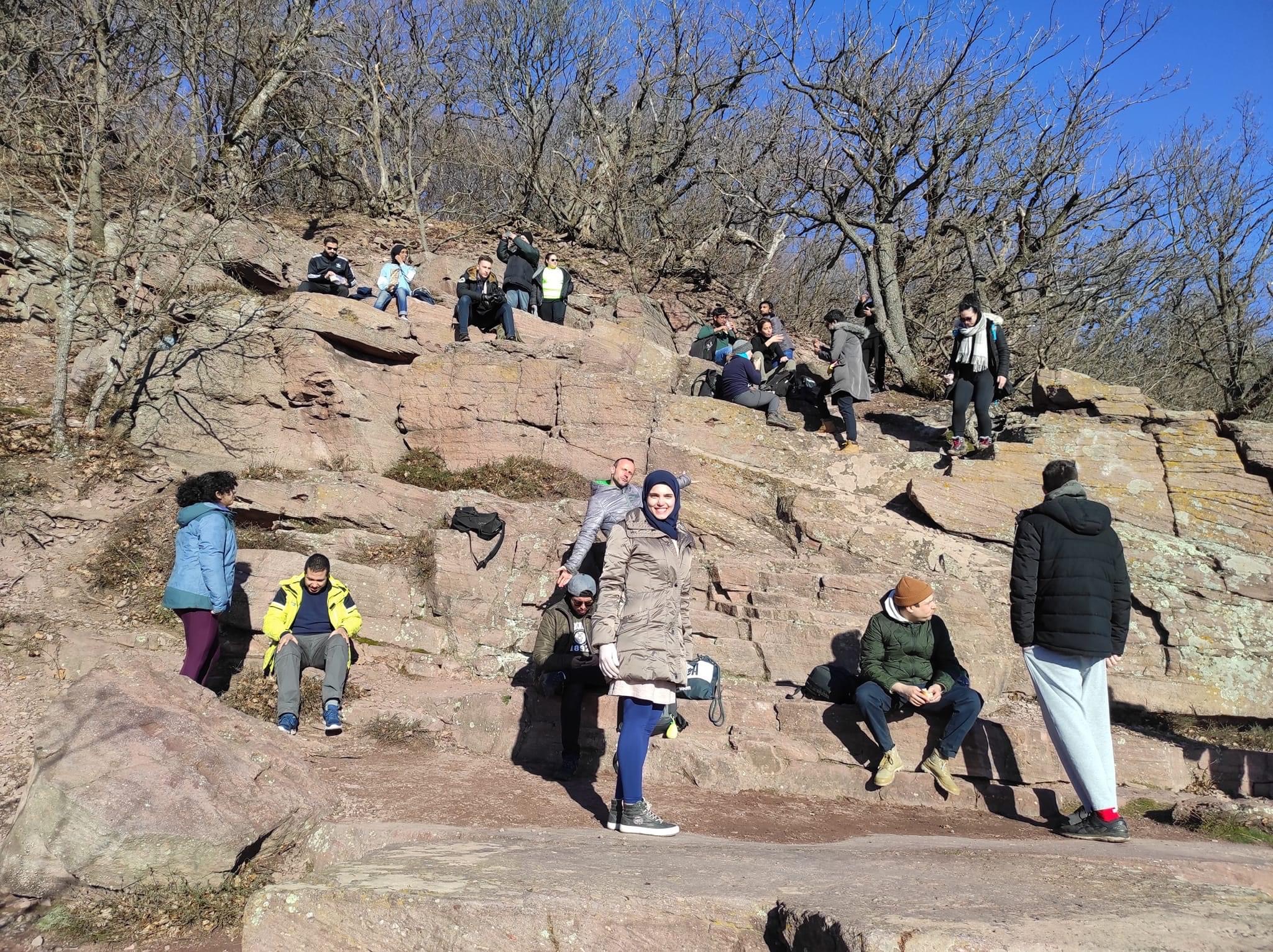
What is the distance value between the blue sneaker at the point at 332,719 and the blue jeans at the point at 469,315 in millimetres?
7178

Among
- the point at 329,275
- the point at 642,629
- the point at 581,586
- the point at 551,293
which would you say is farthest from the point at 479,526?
the point at 551,293

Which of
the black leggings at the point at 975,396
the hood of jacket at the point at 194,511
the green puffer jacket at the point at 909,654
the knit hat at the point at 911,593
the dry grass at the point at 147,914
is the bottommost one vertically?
the dry grass at the point at 147,914

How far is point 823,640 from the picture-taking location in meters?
7.74

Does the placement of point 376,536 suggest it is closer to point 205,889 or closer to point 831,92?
point 205,889

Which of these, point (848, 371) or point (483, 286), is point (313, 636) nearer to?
point (483, 286)

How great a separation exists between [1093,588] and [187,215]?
45.1ft

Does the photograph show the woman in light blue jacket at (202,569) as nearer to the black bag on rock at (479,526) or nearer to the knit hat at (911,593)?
the black bag on rock at (479,526)

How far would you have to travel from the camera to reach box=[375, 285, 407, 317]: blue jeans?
1284 centimetres

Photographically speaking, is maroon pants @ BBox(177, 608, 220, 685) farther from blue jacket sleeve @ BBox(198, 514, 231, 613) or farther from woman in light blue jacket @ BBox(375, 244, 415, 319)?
woman in light blue jacket @ BBox(375, 244, 415, 319)

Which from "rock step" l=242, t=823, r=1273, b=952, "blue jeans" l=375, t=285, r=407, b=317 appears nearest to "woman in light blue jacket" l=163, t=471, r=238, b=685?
"rock step" l=242, t=823, r=1273, b=952

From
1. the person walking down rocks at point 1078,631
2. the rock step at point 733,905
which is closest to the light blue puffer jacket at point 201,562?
the rock step at point 733,905

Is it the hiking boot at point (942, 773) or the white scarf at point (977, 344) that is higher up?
the white scarf at point (977, 344)

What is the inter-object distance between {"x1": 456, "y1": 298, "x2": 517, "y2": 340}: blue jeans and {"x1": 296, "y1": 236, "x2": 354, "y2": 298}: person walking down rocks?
6.46ft

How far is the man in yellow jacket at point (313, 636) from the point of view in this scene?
21.4 feet
